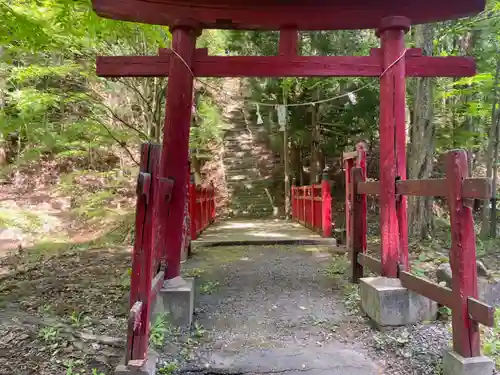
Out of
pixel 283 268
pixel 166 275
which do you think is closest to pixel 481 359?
pixel 166 275

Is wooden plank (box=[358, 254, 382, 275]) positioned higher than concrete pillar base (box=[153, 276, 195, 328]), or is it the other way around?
wooden plank (box=[358, 254, 382, 275])

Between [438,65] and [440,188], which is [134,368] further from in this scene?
[438,65]

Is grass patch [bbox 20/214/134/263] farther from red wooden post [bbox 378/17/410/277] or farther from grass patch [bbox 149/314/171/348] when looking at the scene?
red wooden post [bbox 378/17/410/277]

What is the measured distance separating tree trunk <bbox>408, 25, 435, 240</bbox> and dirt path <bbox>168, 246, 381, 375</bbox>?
9.08 ft

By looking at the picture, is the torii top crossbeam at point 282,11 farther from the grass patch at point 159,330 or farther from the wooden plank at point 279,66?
the grass patch at point 159,330

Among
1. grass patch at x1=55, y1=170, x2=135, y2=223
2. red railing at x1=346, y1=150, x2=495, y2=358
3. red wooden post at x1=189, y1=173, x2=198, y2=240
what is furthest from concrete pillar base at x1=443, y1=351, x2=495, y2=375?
grass patch at x1=55, y1=170, x2=135, y2=223

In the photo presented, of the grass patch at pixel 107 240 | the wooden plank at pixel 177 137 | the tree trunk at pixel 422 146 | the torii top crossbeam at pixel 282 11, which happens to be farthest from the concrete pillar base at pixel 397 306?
the grass patch at pixel 107 240

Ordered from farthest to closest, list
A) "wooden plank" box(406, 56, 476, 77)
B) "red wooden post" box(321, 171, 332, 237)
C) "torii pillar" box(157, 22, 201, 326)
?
"red wooden post" box(321, 171, 332, 237) → "wooden plank" box(406, 56, 476, 77) → "torii pillar" box(157, 22, 201, 326)

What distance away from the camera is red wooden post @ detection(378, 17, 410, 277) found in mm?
4062

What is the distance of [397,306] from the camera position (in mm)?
3570

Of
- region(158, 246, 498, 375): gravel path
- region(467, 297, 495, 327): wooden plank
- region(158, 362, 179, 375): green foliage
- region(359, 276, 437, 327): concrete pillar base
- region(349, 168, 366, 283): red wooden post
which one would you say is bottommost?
region(158, 362, 179, 375): green foliage

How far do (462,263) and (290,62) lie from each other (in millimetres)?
2888

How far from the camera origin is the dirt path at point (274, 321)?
3025 mm

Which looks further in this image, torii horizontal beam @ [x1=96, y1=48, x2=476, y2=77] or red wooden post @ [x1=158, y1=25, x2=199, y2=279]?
torii horizontal beam @ [x1=96, y1=48, x2=476, y2=77]
